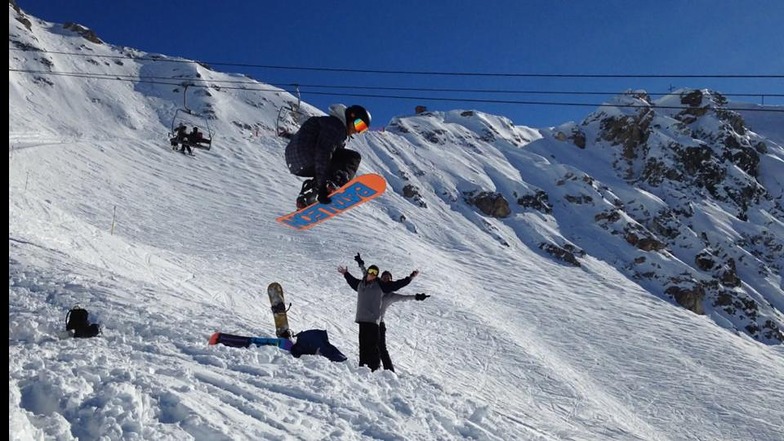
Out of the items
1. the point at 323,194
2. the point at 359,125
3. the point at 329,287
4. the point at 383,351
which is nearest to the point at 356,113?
the point at 359,125

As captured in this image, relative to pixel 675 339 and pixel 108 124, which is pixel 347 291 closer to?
pixel 675 339

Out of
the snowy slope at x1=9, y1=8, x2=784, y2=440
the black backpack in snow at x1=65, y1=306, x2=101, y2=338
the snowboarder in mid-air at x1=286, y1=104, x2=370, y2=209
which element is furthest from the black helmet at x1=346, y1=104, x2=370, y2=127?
the black backpack in snow at x1=65, y1=306, x2=101, y2=338

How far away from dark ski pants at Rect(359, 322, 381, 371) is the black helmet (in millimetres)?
2749

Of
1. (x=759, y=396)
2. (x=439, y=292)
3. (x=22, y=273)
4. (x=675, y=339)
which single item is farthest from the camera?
(x=675, y=339)

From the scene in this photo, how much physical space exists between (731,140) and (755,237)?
1955 centimetres

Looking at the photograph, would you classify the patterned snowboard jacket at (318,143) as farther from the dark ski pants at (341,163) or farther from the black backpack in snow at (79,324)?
the black backpack in snow at (79,324)

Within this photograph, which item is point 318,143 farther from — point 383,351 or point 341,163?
point 383,351

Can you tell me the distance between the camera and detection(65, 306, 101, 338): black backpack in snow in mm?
6535

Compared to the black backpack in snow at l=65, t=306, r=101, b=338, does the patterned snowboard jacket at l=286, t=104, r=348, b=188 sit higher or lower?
higher

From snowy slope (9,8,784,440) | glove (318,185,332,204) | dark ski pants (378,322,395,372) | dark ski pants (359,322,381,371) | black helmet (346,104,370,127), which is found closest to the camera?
snowy slope (9,8,784,440)

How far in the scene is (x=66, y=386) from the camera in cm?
459

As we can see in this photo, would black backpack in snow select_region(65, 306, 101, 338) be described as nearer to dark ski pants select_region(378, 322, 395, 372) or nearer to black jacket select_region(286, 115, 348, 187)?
black jacket select_region(286, 115, 348, 187)

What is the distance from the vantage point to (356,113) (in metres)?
7.07

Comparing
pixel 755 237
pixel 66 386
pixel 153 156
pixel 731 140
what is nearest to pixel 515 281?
pixel 153 156
